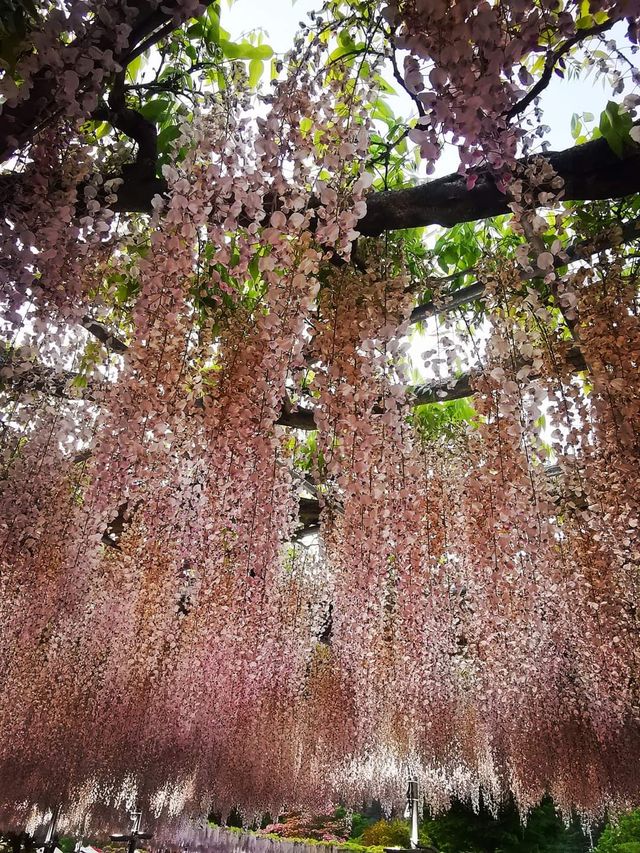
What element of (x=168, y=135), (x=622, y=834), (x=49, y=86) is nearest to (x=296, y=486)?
(x=168, y=135)

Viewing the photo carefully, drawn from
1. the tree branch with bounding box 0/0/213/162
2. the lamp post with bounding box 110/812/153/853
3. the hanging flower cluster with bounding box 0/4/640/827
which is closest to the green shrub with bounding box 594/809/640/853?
the hanging flower cluster with bounding box 0/4/640/827

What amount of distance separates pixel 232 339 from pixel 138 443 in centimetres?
61

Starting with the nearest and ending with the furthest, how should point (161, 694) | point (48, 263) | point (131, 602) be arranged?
point (48, 263)
point (131, 602)
point (161, 694)

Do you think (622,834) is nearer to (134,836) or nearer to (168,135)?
(134,836)

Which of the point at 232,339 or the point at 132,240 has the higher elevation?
the point at 132,240

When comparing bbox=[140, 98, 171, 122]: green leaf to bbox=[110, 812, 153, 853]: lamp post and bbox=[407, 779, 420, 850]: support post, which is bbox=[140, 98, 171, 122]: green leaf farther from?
bbox=[110, 812, 153, 853]: lamp post

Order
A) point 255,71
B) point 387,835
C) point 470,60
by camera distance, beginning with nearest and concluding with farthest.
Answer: point 470,60 < point 255,71 < point 387,835

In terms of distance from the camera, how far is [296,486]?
419cm

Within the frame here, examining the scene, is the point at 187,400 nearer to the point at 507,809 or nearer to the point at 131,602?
the point at 131,602

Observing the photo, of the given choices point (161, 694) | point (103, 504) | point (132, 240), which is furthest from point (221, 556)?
point (132, 240)

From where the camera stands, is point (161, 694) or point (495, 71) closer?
point (495, 71)

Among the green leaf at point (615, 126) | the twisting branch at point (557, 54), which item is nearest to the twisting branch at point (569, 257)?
the green leaf at point (615, 126)

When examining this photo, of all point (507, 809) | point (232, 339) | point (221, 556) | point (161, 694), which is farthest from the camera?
point (507, 809)

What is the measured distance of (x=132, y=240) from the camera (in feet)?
7.52
